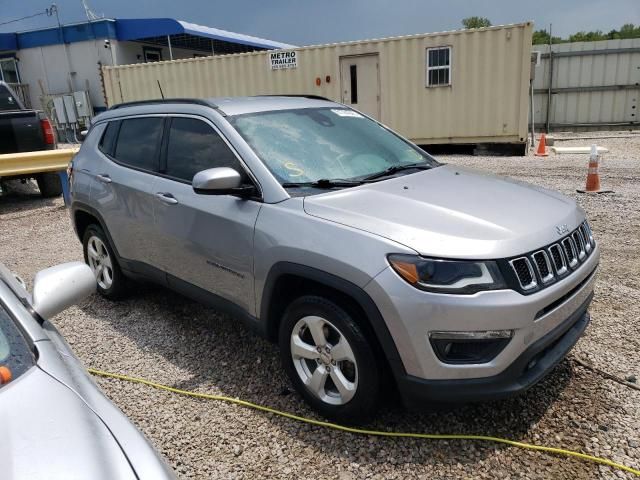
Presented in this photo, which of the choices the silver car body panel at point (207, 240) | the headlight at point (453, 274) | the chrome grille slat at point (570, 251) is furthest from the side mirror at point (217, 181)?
the chrome grille slat at point (570, 251)

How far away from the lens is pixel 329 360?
2.76m

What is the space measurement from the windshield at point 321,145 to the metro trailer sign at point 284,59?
10.4 m

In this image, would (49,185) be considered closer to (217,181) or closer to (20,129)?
(20,129)

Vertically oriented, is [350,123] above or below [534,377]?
above

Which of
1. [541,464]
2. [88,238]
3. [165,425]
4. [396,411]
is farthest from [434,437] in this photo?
[88,238]

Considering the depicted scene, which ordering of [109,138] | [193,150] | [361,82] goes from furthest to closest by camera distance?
1. [361,82]
2. [109,138]
3. [193,150]

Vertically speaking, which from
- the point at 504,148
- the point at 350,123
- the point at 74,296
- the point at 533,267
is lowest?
the point at 504,148

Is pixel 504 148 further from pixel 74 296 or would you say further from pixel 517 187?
pixel 74 296

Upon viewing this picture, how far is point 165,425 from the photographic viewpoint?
2.97 metres

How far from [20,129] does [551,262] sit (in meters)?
8.96

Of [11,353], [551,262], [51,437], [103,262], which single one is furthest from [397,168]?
[103,262]

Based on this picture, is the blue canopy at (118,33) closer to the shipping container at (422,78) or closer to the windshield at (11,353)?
the shipping container at (422,78)

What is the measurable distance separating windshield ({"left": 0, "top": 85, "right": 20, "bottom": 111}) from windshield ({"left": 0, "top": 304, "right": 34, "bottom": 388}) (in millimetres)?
8842

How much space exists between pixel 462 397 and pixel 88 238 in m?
3.78
